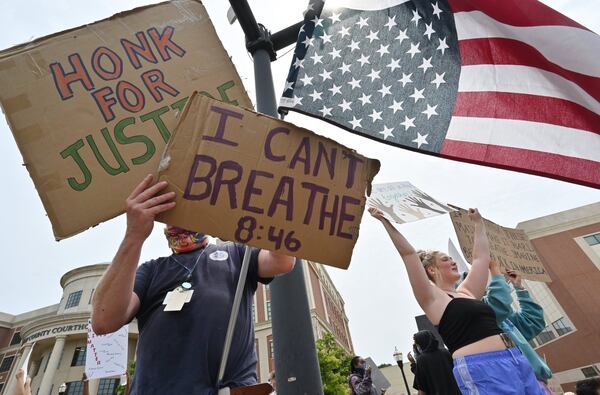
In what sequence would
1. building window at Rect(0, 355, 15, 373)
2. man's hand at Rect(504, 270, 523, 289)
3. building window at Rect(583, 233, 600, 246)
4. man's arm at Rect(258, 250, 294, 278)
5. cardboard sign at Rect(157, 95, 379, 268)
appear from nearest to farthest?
1. cardboard sign at Rect(157, 95, 379, 268)
2. man's arm at Rect(258, 250, 294, 278)
3. man's hand at Rect(504, 270, 523, 289)
4. building window at Rect(583, 233, 600, 246)
5. building window at Rect(0, 355, 15, 373)

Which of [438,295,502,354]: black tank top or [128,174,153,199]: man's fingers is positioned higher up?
[128,174,153,199]: man's fingers

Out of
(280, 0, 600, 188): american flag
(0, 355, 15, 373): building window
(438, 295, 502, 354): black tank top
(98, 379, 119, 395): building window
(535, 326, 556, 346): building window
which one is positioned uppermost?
(0, 355, 15, 373): building window

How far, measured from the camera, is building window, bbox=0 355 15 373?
1427 inches

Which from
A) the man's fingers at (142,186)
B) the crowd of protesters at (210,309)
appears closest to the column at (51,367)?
the crowd of protesters at (210,309)

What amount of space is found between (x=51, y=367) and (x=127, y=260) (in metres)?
38.1

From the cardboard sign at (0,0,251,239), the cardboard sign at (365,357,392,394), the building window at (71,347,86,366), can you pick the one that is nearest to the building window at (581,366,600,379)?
the cardboard sign at (365,357,392,394)

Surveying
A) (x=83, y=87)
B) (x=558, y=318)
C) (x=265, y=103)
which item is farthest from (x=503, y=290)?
(x=558, y=318)

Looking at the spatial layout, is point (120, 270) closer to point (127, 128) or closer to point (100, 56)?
point (127, 128)

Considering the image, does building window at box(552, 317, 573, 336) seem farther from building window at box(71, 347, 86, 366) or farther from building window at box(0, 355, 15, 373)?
building window at box(0, 355, 15, 373)

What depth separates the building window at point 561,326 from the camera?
2670 centimetres

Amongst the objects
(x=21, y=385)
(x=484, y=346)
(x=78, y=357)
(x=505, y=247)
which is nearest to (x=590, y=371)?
(x=505, y=247)

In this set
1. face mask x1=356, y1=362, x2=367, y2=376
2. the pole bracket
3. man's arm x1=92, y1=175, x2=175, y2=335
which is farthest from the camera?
face mask x1=356, y1=362, x2=367, y2=376

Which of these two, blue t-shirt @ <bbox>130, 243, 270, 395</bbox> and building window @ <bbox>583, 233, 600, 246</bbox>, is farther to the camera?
building window @ <bbox>583, 233, 600, 246</bbox>

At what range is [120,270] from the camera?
1.31 meters
